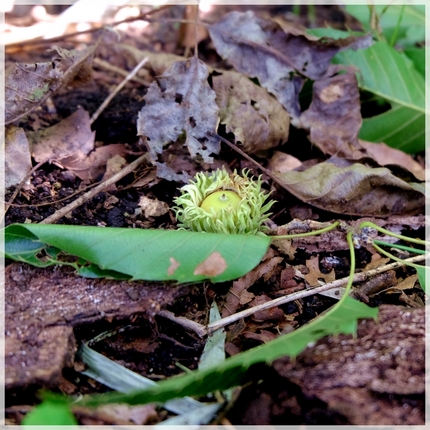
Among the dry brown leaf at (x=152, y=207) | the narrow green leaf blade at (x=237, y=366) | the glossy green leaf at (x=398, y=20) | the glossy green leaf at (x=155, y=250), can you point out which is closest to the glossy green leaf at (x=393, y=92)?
the glossy green leaf at (x=398, y=20)

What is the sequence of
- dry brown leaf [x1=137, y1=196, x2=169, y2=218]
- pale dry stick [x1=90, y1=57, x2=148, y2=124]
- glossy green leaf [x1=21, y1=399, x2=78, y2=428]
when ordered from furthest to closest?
pale dry stick [x1=90, y1=57, x2=148, y2=124]
dry brown leaf [x1=137, y1=196, x2=169, y2=218]
glossy green leaf [x1=21, y1=399, x2=78, y2=428]

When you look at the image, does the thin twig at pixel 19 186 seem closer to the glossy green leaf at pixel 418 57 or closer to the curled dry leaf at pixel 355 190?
the curled dry leaf at pixel 355 190

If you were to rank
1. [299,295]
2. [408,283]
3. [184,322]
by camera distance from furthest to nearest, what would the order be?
[408,283], [299,295], [184,322]

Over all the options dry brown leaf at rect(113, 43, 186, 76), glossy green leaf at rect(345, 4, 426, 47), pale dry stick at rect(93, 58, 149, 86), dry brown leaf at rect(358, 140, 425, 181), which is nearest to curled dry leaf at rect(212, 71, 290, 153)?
dry brown leaf at rect(113, 43, 186, 76)

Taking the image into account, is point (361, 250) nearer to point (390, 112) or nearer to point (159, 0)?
point (390, 112)

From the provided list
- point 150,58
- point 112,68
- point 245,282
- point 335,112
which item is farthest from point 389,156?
point 112,68

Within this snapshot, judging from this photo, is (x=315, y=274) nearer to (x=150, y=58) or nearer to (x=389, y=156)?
(x=389, y=156)

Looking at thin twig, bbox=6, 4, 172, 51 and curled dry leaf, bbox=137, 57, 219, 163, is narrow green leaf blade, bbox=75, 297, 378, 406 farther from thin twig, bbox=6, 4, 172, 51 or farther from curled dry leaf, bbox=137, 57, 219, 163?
thin twig, bbox=6, 4, 172, 51
